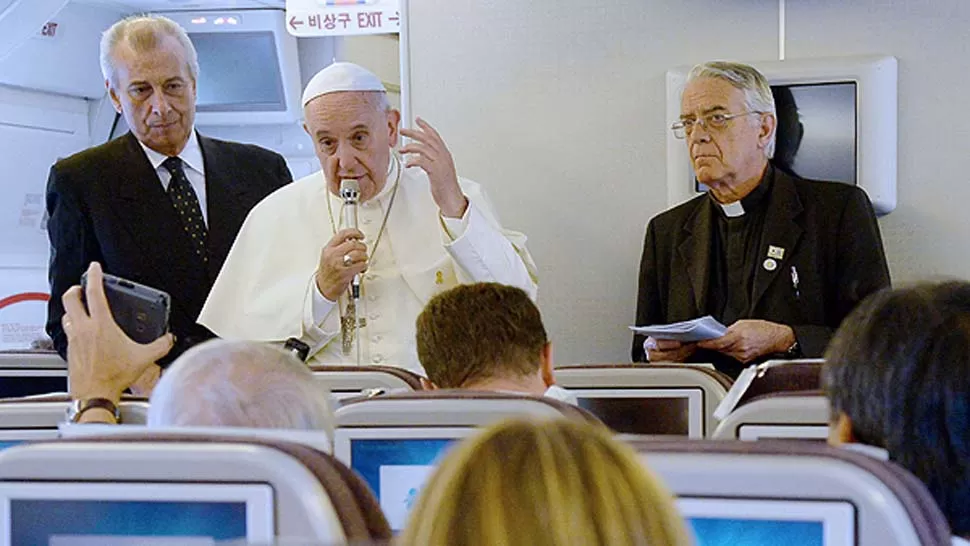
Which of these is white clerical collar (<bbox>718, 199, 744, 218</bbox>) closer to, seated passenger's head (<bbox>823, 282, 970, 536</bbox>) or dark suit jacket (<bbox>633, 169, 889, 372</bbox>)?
dark suit jacket (<bbox>633, 169, 889, 372</bbox>)

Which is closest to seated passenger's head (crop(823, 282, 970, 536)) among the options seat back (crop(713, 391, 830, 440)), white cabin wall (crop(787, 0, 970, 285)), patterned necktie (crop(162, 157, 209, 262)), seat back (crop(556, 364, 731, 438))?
seat back (crop(713, 391, 830, 440))

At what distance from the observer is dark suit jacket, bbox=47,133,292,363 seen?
4.53 m

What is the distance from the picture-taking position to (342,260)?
430 centimetres

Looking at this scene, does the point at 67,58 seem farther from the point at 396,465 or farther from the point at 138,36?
the point at 396,465

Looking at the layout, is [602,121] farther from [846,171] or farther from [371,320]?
[371,320]

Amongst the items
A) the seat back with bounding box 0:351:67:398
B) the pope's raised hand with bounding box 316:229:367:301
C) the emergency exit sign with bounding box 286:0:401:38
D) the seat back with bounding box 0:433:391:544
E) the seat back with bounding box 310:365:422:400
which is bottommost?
the seat back with bounding box 0:351:67:398

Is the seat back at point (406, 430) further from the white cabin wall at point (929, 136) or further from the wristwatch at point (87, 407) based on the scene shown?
the white cabin wall at point (929, 136)

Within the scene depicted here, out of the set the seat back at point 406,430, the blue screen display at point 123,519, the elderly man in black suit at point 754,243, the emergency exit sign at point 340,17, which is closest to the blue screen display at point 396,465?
the seat back at point 406,430

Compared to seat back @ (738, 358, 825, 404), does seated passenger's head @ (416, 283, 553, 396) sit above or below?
above

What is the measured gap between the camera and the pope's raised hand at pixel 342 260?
169 inches

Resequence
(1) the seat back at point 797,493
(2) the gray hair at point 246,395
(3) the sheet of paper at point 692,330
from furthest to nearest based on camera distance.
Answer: (3) the sheet of paper at point 692,330, (2) the gray hair at point 246,395, (1) the seat back at point 797,493

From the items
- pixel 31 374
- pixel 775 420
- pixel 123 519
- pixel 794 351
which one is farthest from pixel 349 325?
pixel 123 519

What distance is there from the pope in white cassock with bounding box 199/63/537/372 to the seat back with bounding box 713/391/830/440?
2150mm

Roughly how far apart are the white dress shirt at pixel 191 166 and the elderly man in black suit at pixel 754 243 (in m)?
1.62
